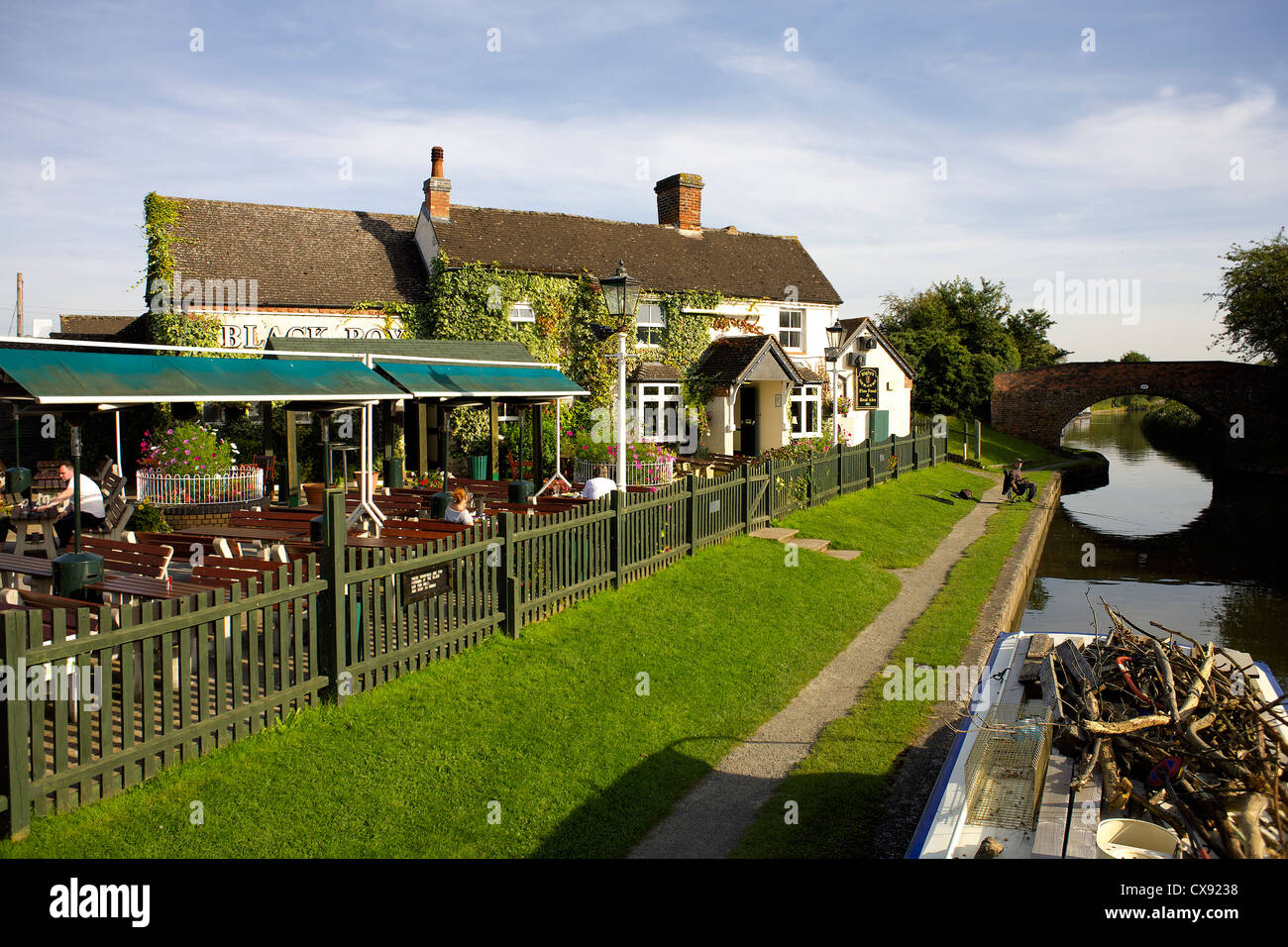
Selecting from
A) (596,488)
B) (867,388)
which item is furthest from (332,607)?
(867,388)

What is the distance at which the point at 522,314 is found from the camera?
25703 millimetres

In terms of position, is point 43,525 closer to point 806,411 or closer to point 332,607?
point 332,607

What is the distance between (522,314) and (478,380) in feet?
28.8

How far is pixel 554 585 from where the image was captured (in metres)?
10.3

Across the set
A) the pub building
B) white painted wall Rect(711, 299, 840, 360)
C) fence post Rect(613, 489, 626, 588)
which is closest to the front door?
the pub building

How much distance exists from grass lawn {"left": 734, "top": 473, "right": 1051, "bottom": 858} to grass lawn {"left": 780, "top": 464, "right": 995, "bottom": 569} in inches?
192

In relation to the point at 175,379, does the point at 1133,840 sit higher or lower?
lower

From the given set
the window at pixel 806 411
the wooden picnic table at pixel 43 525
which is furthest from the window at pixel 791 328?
the wooden picnic table at pixel 43 525

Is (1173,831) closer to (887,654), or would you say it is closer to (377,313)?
(887,654)

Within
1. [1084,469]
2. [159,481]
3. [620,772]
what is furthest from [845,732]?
[1084,469]

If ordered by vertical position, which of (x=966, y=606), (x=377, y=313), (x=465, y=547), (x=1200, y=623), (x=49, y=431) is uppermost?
(x=377, y=313)

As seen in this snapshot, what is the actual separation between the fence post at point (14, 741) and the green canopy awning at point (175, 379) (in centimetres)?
482
